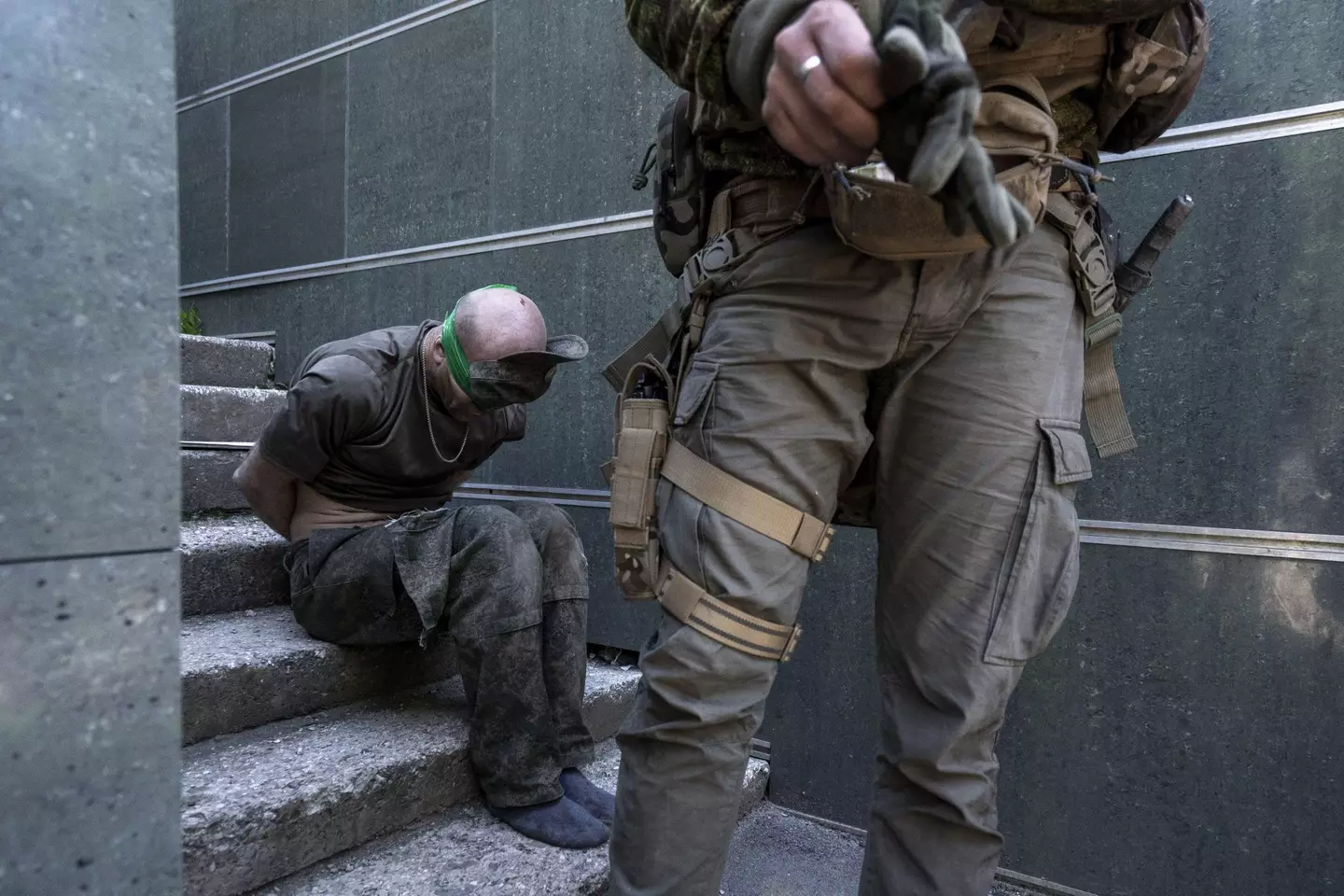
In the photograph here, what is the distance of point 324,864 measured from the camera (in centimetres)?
189

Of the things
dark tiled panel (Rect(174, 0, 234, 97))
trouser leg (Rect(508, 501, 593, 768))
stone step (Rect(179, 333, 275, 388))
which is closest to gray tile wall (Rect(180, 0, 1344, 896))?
trouser leg (Rect(508, 501, 593, 768))

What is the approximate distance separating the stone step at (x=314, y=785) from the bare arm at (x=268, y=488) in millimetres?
604

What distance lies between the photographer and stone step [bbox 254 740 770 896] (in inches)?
71.8

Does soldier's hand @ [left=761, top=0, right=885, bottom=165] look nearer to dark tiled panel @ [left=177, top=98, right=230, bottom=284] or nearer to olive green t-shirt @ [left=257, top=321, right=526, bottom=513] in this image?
olive green t-shirt @ [left=257, top=321, right=526, bottom=513]

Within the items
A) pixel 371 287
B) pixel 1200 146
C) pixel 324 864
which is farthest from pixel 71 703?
pixel 371 287

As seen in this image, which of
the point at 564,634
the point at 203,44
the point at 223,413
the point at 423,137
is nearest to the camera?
the point at 564,634

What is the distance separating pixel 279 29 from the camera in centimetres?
398

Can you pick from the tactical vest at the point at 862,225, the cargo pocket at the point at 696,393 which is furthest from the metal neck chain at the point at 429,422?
the cargo pocket at the point at 696,393

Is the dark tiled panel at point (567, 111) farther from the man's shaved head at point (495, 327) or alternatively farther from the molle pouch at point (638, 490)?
the molle pouch at point (638, 490)

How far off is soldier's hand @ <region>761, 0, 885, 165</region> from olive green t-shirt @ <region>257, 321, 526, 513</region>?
72.3 inches

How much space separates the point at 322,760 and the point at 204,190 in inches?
135

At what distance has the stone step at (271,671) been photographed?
6.76 ft

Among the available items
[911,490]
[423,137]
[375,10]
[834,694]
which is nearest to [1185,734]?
[834,694]

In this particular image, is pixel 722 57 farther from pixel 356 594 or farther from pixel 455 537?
pixel 356 594
